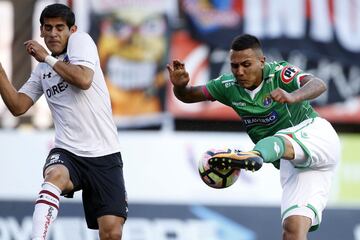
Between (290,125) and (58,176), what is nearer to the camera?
(58,176)

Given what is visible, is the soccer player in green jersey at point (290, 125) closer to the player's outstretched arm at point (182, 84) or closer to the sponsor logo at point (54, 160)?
the player's outstretched arm at point (182, 84)

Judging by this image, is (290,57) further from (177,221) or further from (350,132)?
(177,221)

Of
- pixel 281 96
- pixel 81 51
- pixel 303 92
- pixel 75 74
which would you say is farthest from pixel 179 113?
pixel 281 96

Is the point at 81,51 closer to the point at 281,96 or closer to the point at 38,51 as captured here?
the point at 38,51

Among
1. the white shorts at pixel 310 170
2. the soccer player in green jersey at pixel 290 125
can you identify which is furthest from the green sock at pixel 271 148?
the white shorts at pixel 310 170

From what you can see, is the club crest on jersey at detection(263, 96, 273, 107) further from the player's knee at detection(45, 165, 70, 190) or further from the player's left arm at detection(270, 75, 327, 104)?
the player's knee at detection(45, 165, 70, 190)

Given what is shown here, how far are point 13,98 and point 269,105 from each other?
7.10ft

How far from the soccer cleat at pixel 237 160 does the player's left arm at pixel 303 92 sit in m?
0.48

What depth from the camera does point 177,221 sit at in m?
14.5

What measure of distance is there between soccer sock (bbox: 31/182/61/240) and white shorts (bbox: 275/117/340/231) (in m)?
1.87

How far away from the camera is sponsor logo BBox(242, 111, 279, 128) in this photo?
927cm

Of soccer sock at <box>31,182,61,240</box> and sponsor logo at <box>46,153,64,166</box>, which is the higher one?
sponsor logo at <box>46,153,64,166</box>

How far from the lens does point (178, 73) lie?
31.3ft

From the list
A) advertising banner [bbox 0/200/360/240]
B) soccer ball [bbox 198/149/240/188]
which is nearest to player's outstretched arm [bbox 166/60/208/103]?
soccer ball [bbox 198/149/240/188]
